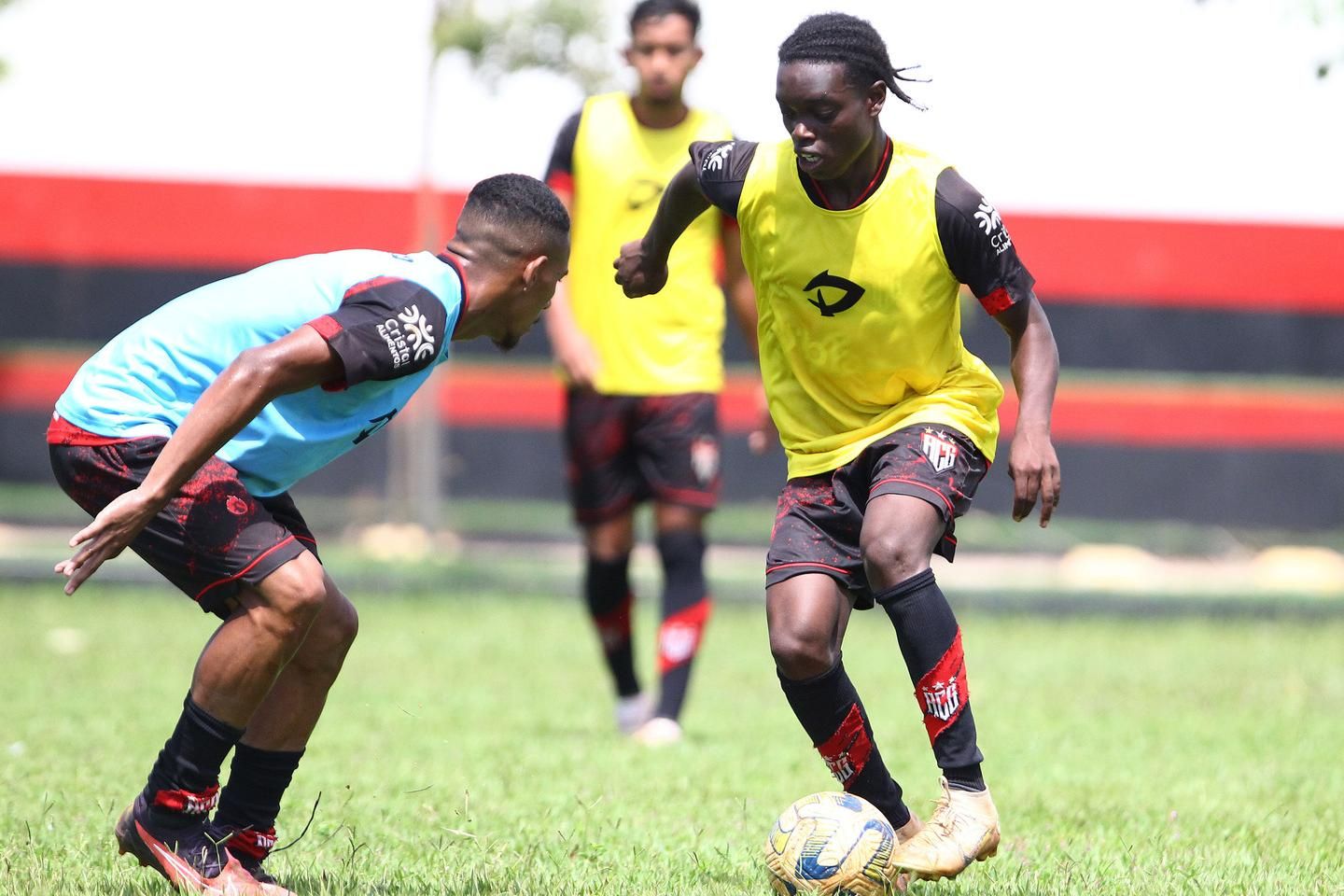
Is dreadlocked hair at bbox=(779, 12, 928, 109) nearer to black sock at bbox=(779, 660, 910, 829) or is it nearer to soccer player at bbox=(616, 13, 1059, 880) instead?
soccer player at bbox=(616, 13, 1059, 880)

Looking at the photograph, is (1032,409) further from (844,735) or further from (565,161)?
(565,161)

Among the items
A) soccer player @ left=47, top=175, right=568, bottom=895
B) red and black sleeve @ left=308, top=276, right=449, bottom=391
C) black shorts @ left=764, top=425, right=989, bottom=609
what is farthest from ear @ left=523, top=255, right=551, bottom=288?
black shorts @ left=764, top=425, right=989, bottom=609

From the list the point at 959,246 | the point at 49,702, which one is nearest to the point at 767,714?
the point at 49,702

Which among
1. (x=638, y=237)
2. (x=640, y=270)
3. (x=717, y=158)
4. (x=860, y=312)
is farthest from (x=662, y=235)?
(x=638, y=237)

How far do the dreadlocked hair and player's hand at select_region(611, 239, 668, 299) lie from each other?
0.75 metres

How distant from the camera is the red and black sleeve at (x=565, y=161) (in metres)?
7.00

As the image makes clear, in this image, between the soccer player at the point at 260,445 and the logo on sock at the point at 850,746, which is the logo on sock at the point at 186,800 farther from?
the logo on sock at the point at 850,746

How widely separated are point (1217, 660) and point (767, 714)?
10.5ft

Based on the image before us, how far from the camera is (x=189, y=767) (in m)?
3.95

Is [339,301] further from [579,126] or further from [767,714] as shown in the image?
[767,714]

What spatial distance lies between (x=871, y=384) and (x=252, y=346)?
1.62 m

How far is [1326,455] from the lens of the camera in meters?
12.3

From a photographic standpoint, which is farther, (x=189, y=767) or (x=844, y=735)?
(x=844, y=735)

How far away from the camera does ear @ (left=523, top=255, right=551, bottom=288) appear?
13.4 ft
